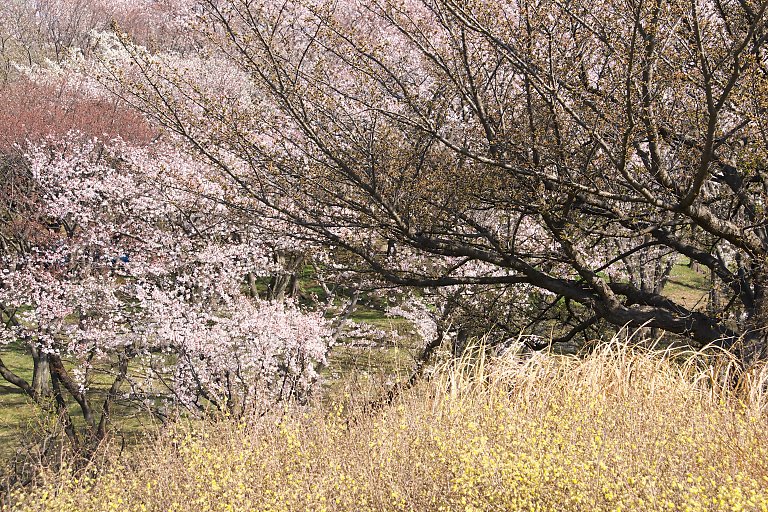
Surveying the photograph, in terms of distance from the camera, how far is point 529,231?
10359mm

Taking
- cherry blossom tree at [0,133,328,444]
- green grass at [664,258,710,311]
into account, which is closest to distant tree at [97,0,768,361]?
cherry blossom tree at [0,133,328,444]

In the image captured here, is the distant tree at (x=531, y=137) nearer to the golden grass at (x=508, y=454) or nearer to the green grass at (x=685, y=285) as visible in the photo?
the golden grass at (x=508, y=454)

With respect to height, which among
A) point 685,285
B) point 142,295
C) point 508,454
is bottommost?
point 142,295

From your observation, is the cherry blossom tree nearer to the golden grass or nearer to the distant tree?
the golden grass

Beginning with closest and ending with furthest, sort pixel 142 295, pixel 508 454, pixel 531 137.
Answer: pixel 508 454 < pixel 531 137 < pixel 142 295

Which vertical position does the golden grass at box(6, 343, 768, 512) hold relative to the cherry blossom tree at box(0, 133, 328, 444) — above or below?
above

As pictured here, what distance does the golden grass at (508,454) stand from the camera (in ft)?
12.1

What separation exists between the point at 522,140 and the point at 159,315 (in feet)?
19.9

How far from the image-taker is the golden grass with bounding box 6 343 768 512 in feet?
12.1

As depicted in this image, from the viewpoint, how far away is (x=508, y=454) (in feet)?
13.0

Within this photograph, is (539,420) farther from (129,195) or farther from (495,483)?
(129,195)

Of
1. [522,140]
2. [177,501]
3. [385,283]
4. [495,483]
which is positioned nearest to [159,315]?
[385,283]

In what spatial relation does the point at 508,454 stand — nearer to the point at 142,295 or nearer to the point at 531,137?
the point at 531,137

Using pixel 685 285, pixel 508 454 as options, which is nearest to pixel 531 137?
pixel 508 454
